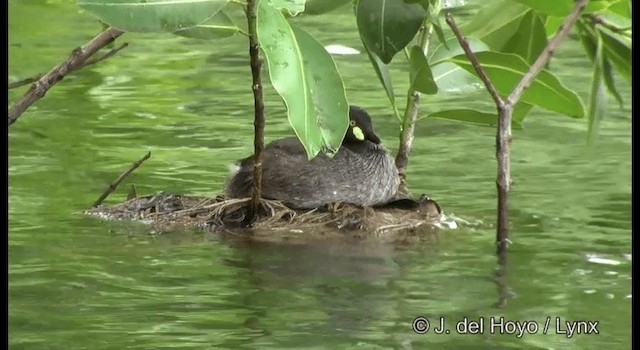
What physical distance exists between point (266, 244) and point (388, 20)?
4.92 ft

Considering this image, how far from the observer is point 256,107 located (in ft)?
16.9

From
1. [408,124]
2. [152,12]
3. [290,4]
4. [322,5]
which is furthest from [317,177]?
[290,4]

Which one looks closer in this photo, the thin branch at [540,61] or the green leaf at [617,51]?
the thin branch at [540,61]

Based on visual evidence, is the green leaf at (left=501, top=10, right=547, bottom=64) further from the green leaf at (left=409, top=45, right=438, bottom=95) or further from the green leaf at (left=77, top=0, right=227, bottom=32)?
the green leaf at (left=77, top=0, right=227, bottom=32)

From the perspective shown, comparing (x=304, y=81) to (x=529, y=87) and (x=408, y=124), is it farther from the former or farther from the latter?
(x=408, y=124)

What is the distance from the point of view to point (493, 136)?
7.45m

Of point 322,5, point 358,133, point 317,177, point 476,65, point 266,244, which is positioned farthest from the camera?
point 358,133

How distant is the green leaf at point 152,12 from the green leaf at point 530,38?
1.62 meters

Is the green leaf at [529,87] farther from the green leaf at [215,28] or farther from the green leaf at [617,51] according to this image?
the green leaf at [215,28]

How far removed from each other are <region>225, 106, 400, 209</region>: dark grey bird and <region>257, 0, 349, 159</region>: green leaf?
208 cm

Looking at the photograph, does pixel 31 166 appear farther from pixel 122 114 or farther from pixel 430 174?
pixel 430 174

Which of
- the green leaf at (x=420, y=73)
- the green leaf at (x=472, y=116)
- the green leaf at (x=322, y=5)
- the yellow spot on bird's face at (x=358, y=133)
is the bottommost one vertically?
the yellow spot on bird's face at (x=358, y=133)

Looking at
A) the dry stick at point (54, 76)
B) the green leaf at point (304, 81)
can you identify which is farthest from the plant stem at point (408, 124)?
the dry stick at point (54, 76)

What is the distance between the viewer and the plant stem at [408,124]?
607cm
